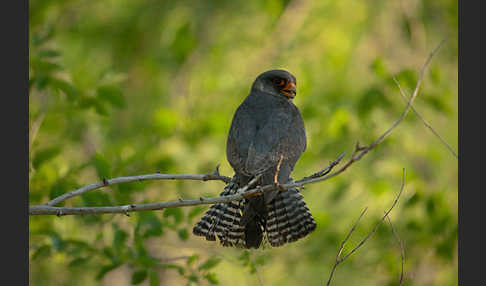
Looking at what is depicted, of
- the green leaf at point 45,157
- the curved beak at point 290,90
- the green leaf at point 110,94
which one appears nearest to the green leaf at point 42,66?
the green leaf at point 110,94

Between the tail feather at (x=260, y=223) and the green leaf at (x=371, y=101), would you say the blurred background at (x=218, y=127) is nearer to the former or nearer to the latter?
the green leaf at (x=371, y=101)

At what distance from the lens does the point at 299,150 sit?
4398 millimetres

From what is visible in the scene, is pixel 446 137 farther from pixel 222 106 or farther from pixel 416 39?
pixel 222 106

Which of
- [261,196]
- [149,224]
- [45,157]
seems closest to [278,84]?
[261,196]

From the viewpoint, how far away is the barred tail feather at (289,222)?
4.31m

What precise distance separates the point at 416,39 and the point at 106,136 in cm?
541

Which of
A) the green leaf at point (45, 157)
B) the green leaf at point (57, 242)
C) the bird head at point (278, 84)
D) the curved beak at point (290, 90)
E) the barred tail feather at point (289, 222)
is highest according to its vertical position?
the bird head at point (278, 84)

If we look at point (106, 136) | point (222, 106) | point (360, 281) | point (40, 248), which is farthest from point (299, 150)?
point (360, 281)

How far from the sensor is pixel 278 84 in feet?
16.5

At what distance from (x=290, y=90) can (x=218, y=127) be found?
2530 millimetres

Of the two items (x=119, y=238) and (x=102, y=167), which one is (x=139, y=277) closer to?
(x=119, y=238)

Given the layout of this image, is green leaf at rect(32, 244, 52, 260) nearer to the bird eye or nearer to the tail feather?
the tail feather

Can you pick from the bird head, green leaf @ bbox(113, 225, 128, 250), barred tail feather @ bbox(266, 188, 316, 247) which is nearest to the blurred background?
green leaf @ bbox(113, 225, 128, 250)

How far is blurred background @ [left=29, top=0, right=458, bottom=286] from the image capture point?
5.02 meters
